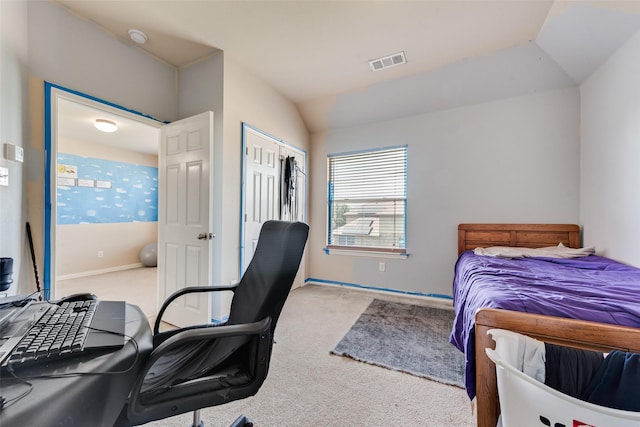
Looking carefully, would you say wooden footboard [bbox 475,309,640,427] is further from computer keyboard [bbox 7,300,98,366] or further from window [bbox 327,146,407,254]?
window [bbox 327,146,407,254]

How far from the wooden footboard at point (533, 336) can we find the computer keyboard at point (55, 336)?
1500 millimetres

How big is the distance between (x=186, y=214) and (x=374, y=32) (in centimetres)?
250

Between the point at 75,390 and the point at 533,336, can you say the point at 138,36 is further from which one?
the point at 533,336

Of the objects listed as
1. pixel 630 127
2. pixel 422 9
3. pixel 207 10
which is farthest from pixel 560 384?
pixel 207 10

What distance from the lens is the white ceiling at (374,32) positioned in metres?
1.98

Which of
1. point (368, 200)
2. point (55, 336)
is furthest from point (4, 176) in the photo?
point (368, 200)

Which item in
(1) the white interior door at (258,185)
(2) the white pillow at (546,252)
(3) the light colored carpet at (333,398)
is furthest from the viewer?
(1) the white interior door at (258,185)

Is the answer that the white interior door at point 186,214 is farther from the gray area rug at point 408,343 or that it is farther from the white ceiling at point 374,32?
the gray area rug at point 408,343

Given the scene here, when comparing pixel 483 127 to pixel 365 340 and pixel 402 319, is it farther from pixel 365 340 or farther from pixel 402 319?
pixel 365 340

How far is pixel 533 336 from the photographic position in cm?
109

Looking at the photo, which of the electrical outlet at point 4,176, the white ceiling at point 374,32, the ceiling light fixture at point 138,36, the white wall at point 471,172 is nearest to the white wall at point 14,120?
the electrical outlet at point 4,176

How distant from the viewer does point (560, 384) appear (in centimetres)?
96

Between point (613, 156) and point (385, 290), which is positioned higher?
point (613, 156)

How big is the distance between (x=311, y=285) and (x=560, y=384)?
327 cm
